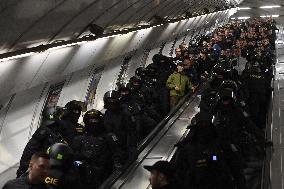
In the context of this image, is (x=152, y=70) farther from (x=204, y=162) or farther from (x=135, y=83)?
(x=204, y=162)

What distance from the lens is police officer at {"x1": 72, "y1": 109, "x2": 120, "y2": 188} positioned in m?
6.08

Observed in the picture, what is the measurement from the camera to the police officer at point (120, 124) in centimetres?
720

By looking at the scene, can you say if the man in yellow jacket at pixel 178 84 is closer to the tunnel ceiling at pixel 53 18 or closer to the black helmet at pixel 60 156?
the tunnel ceiling at pixel 53 18

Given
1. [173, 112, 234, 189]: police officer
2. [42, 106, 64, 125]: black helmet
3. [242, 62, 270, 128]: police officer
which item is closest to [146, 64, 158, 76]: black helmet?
[242, 62, 270, 128]: police officer

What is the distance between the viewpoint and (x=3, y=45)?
5762 mm

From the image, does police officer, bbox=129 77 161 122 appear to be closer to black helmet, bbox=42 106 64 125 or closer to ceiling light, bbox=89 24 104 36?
ceiling light, bbox=89 24 104 36

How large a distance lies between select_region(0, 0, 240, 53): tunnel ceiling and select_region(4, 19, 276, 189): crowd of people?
1.21 metres

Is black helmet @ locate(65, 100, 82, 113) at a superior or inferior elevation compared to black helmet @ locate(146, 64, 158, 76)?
superior

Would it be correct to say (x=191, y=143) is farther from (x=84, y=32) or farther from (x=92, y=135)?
(x=84, y=32)

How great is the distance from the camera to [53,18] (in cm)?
663

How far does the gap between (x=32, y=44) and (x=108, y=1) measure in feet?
5.79

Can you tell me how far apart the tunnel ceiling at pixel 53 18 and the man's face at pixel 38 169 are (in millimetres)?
2141

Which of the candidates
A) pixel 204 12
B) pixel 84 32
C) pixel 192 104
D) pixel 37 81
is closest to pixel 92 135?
pixel 37 81

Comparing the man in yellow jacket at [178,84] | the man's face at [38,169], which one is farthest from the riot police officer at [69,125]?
the man in yellow jacket at [178,84]
